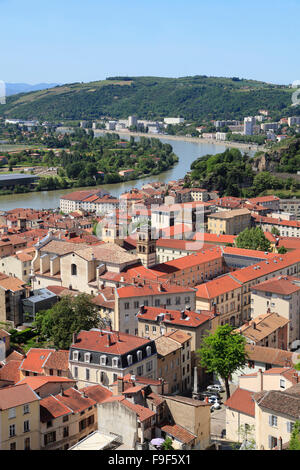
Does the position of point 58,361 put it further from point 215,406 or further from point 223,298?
point 223,298

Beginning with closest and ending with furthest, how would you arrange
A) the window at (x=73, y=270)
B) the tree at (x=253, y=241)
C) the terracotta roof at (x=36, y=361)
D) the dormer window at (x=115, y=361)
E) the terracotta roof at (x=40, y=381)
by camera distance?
1. the terracotta roof at (x=40, y=381)
2. the dormer window at (x=115, y=361)
3. the terracotta roof at (x=36, y=361)
4. the window at (x=73, y=270)
5. the tree at (x=253, y=241)

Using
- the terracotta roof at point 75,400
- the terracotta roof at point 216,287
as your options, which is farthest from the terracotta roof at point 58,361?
the terracotta roof at point 216,287

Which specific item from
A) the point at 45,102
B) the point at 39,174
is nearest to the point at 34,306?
the point at 39,174

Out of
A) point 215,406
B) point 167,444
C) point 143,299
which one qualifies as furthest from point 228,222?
point 167,444

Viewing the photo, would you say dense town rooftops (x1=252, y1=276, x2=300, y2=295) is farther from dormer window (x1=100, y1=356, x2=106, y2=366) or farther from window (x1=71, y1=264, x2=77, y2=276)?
dormer window (x1=100, y1=356, x2=106, y2=366)

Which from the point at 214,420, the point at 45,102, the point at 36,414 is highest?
the point at 45,102

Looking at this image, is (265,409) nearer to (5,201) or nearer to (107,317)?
(107,317)

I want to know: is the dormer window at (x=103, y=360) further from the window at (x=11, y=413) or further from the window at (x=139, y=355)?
the window at (x=11, y=413)
